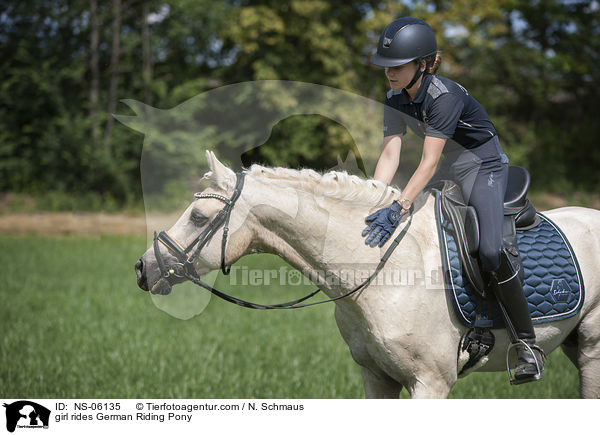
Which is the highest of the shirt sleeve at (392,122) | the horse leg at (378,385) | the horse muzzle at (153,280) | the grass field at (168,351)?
the shirt sleeve at (392,122)

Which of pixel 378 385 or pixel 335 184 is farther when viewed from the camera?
pixel 378 385

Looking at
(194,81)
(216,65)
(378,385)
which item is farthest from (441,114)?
(216,65)

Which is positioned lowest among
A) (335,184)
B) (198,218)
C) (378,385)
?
(378,385)

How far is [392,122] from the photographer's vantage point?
3.32 m

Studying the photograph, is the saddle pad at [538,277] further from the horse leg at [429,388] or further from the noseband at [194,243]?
the noseband at [194,243]

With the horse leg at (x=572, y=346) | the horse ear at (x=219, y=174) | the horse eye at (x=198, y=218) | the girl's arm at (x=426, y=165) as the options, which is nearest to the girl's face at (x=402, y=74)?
the girl's arm at (x=426, y=165)

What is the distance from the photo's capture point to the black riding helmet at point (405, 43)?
2881 millimetres

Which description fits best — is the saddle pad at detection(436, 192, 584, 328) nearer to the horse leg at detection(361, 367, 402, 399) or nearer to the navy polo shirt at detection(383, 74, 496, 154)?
the navy polo shirt at detection(383, 74, 496, 154)

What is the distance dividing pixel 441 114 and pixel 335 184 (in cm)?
72

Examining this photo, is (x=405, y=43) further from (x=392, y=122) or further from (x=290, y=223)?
(x=290, y=223)

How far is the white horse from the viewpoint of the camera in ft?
9.48

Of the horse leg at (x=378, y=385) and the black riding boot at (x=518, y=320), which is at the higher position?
the black riding boot at (x=518, y=320)
